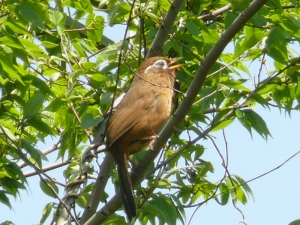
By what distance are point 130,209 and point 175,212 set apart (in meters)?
0.41

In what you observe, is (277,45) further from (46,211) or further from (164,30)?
(46,211)

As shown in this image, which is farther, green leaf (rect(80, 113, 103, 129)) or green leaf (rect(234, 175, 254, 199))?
green leaf (rect(234, 175, 254, 199))

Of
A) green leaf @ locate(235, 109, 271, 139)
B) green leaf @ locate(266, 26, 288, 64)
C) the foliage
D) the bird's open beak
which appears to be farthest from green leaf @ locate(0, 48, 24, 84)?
green leaf @ locate(266, 26, 288, 64)

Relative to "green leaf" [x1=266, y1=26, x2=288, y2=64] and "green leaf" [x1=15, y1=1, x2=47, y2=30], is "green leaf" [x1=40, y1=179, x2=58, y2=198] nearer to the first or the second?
"green leaf" [x1=15, y1=1, x2=47, y2=30]

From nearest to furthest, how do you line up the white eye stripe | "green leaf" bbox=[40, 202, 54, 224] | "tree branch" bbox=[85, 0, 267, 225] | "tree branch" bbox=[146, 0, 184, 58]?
1. "tree branch" bbox=[85, 0, 267, 225]
2. "tree branch" bbox=[146, 0, 184, 58]
3. "green leaf" bbox=[40, 202, 54, 224]
4. the white eye stripe

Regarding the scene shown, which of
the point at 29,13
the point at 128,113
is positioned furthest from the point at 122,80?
A: the point at 29,13

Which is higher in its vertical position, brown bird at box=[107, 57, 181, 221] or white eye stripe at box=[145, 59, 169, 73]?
white eye stripe at box=[145, 59, 169, 73]

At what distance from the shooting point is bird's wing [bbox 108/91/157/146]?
5012mm

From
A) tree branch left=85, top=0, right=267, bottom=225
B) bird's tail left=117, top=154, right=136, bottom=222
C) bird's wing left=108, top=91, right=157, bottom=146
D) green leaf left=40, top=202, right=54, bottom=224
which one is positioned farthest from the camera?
bird's wing left=108, top=91, right=157, bottom=146

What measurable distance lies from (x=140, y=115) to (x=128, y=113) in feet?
0.42

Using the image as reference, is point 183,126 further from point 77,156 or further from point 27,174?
point 27,174

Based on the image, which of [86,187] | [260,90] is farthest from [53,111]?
[260,90]

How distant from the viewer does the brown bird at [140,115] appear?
499cm

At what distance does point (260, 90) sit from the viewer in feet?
15.9
